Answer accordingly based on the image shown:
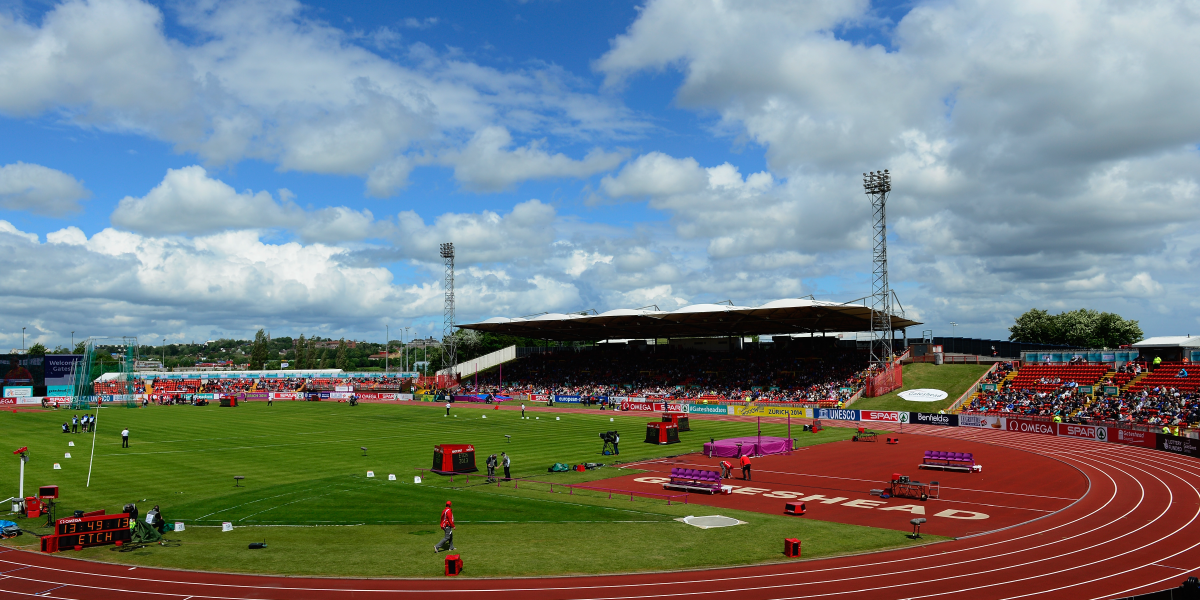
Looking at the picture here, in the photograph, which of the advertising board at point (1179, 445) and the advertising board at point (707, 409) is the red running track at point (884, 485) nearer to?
the advertising board at point (1179, 445)

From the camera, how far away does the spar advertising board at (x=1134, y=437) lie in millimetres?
45625

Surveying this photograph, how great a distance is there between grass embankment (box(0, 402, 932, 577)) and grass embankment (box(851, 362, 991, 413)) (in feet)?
79.1

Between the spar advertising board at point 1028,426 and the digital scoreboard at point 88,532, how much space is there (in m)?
55.8

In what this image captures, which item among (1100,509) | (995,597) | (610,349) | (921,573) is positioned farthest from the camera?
(610,349)

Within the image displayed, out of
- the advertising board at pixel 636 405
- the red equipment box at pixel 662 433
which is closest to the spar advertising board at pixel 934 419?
the red equipment box at pixel 662 433

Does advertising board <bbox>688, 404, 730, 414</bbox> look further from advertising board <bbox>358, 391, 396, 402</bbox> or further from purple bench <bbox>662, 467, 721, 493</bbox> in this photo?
advertising board <bbox>358, 391, 396, 402</bbox>

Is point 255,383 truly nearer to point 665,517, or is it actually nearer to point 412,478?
point 412,478

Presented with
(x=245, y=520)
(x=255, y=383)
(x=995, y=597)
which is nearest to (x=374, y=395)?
(x=255, y=383)

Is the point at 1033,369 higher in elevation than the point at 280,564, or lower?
higher

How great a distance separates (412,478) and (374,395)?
76.7 metres

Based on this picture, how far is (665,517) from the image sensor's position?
25.2 meters

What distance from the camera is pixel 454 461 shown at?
35000 mm

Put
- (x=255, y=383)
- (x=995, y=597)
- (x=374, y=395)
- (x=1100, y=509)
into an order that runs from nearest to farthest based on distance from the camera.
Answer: (x=995, y=597) < (x=1100, y=509) < (x=374, y=395) < (x=255, y=383)

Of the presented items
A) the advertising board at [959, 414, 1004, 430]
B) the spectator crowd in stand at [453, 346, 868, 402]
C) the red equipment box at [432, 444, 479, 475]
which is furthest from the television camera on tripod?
the spectator crowd in stand at [453, 346, 868, 402]
